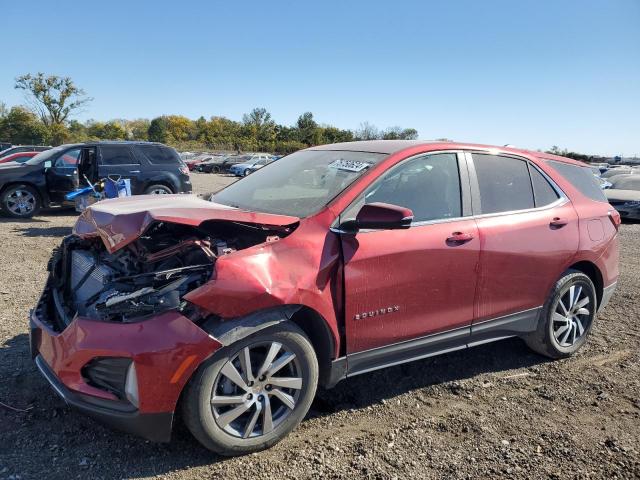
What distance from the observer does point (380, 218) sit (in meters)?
2.85

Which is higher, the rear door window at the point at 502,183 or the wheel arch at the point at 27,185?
the rear door window at the point at 502,183

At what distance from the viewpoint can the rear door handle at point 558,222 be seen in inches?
154

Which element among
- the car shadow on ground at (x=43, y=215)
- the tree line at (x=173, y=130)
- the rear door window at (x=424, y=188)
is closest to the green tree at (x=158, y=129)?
the tree line at (x=173, y=130)

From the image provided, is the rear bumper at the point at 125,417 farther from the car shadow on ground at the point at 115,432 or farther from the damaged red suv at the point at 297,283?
the car shadow on ground at the point at 115,432

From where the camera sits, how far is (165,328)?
96.0 inches

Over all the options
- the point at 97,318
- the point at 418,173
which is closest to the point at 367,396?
the point at 418,173

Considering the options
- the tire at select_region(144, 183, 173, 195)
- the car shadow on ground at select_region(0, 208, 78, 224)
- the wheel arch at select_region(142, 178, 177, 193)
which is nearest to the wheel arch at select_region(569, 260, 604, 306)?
the tire at select_region(144, 183, 173, 195)

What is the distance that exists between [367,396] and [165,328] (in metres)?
1.66

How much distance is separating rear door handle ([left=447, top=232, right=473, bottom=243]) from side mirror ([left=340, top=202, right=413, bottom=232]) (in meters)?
0.54

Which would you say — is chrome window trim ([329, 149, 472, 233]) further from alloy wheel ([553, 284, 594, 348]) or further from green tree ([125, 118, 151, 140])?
green tree ([125, 118, 151, 140])

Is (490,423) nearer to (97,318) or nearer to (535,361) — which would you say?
(535,361)

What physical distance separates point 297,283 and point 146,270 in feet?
2.94

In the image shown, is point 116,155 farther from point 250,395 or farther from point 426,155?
point 250,395

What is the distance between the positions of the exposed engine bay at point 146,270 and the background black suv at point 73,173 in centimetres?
808
